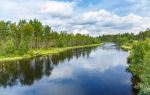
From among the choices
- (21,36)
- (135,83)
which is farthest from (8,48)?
(135,83)

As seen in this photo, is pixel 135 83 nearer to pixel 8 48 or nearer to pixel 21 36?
pixel 8 48

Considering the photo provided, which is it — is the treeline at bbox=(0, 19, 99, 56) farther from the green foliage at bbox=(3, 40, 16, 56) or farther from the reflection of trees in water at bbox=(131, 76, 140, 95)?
the reflection of trees in water at bbox=(131, 76, 140, 95)

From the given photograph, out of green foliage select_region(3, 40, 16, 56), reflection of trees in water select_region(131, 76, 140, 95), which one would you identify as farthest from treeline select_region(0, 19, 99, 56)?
reflection of trees in water select_region(131, 76, 140, 95)

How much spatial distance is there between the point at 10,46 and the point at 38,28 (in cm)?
3537

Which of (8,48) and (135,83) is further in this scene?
(8,48)

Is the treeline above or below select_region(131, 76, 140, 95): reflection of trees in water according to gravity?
above

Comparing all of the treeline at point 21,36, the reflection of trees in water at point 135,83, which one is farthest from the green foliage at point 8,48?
the reflection of trees in water at point 135,83

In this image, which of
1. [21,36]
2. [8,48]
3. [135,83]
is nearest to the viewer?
[135,83]

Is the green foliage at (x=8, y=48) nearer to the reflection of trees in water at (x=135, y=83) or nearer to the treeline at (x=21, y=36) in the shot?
the treeline at (x=21, y=36)

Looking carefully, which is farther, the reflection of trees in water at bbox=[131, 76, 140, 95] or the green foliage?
the green foliage

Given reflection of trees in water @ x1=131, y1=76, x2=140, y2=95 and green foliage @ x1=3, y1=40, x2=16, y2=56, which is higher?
green foliage @ x1=3, y1=40, x2=16, y2=56

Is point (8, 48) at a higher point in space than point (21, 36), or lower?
lower

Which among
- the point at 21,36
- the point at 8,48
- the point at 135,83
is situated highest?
the point at 21,36

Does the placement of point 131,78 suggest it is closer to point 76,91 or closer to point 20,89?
point 76,91
